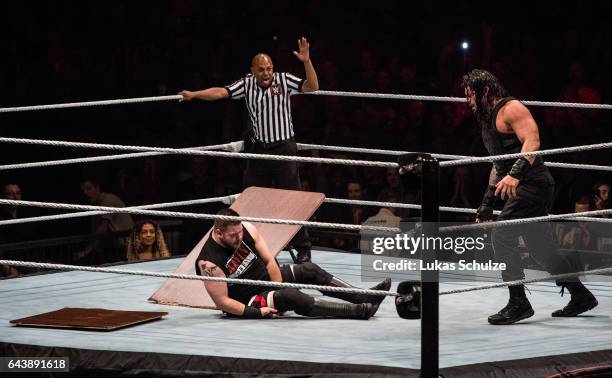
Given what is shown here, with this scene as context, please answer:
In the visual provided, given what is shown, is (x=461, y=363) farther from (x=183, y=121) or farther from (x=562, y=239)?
(x=183, y=121)

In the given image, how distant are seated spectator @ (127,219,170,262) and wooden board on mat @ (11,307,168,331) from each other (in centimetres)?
141

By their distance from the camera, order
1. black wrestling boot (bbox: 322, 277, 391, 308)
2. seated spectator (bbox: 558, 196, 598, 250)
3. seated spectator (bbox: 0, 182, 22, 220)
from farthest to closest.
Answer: seated spectator (bbox: 0, 182, 22, 220) → seated spectator (bbox: 558, 196, 598, 250) → black wrestling boot (bbox: 322, 277, 391, 308)

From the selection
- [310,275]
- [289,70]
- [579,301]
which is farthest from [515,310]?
[289,70]

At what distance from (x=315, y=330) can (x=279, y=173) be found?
1.58m

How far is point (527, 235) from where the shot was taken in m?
4.68

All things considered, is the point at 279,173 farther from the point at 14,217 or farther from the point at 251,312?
the point at 14,217

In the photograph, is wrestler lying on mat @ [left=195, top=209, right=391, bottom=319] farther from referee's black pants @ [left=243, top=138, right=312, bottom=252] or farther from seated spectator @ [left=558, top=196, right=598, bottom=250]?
seated spectator @ [left=558, top=196, right=598, bottom=250]

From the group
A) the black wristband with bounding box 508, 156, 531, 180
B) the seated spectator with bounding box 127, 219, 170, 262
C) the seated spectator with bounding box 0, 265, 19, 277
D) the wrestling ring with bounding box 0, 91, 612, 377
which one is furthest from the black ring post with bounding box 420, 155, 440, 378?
the seated spectator with bounding box 0, 265, 19, 277

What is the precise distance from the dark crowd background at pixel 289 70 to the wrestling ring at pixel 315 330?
1.78 meters

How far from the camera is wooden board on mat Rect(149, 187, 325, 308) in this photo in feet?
16.4

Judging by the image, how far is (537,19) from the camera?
7.93m

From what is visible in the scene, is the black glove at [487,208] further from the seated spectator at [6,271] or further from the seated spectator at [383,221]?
the seated spectator at [6,271]

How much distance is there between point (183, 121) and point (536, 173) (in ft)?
13.4

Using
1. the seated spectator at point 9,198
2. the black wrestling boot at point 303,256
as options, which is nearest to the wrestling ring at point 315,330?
the black wrestling boot at point 303,256
